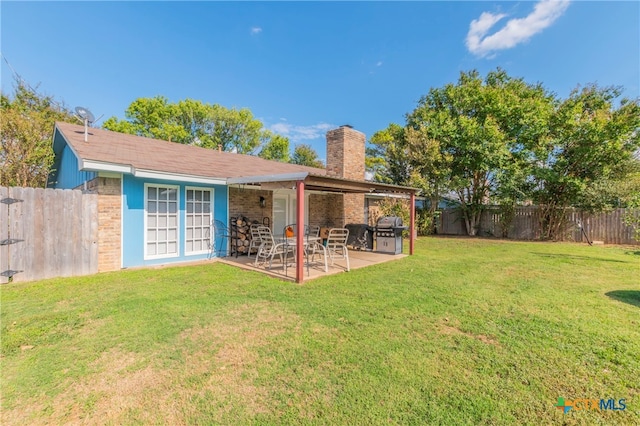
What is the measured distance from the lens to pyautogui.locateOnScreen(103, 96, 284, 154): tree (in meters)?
25.4

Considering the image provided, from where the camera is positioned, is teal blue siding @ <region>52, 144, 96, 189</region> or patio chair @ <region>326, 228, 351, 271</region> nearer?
patio chair @ <region>326, 228, 351, 271</region>

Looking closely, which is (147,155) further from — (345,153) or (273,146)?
(273,146)

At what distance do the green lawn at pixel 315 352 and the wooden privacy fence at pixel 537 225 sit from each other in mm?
10108

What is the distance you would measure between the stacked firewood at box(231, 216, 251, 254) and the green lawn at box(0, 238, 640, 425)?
326 centimetres

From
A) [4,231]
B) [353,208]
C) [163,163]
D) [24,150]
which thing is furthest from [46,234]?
[353,208]

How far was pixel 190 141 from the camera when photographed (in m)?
27.6

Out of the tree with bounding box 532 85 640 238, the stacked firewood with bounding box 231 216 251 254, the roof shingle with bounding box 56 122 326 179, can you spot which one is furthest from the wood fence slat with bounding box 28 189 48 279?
the tree with bounding box 532 85 640 238

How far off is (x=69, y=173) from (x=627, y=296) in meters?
14.5

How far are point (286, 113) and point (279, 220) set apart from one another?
73.3 feet

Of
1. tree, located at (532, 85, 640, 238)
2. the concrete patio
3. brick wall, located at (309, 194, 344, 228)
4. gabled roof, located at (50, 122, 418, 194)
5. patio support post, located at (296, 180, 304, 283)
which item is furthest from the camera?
tree, located at (532, 85, 640, 238)

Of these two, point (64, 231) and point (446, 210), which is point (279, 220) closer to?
point (64, 231)

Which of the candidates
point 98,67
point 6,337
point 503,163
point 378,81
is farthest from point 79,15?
point 503,163

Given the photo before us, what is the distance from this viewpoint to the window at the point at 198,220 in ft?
26.7

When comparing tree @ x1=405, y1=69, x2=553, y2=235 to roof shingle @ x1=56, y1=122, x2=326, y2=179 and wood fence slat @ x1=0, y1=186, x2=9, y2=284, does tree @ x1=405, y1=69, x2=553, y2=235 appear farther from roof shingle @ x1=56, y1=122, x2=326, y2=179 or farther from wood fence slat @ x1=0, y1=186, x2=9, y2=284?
wood fence slat @ x1=0, y1=186, x2=9, y2=284
